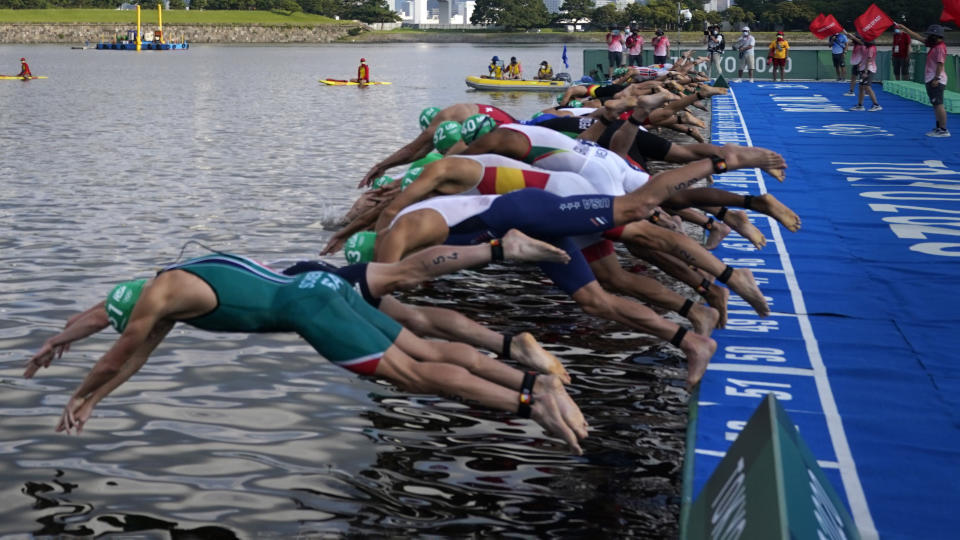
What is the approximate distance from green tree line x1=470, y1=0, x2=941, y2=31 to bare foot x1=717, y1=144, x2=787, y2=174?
41.0m

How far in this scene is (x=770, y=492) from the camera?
3.81 meters

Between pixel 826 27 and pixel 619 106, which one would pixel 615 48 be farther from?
pixel 619 106

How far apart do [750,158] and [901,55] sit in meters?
30.5

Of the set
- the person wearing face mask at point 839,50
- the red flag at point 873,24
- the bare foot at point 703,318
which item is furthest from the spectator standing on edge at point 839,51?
the bare foot at point 703,318

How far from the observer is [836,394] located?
7410 millimetres

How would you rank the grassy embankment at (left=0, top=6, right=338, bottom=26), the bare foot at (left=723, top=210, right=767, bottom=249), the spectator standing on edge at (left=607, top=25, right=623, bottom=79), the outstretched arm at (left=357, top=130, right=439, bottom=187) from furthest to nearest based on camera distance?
the grassy embankment at (left=0, top=6, right=338, bottom=26) → the spectator standing on edge at (left=607, top=25, right=623, bottom=79) → the outstretched arm at (left=357, top=130, right=439, bottom=187) → the bare foot at (left=723, top=210, right=767, bottom=249)

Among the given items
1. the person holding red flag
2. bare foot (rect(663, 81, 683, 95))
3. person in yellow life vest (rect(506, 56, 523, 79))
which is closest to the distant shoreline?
person in yellow life vest (rect(506, 56, 523, 79))

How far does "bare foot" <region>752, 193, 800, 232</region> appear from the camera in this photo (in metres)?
8.51

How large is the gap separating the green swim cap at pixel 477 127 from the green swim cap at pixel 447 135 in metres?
0.91

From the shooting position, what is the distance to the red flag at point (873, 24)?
98.9 feet

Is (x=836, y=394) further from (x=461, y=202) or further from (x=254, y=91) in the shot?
(x=254, y=91)

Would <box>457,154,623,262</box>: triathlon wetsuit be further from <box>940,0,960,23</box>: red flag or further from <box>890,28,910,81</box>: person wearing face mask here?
<box>890,28,910,81</box>: person wearing face mask

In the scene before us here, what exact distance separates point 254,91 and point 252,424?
45539mm

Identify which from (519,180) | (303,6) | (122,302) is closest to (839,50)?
(519,180)
